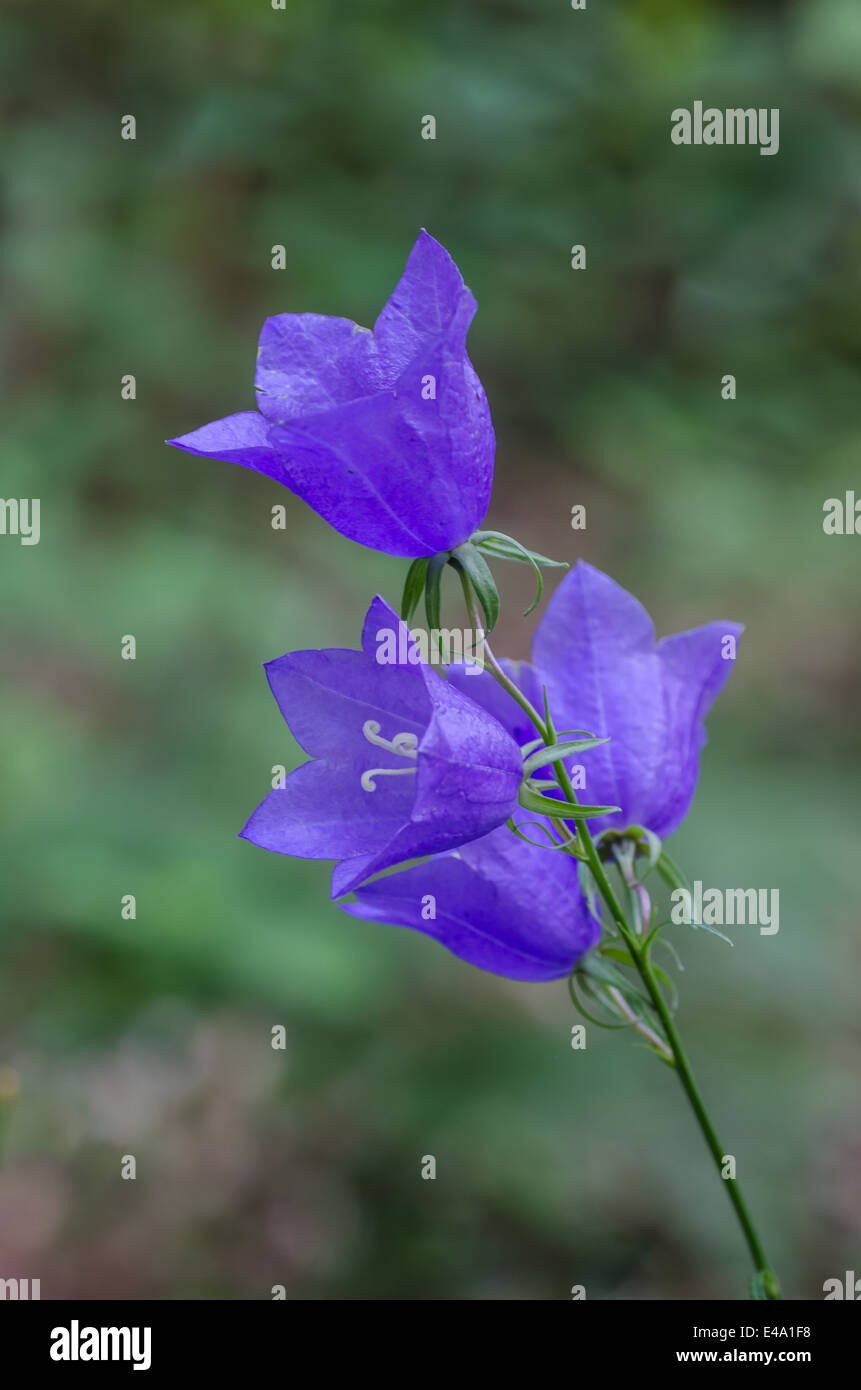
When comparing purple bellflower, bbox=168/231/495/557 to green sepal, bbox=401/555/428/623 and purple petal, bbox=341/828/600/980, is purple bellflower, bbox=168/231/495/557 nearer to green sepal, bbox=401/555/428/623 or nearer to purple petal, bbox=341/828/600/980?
green sepal, bbox=401/555/428/623

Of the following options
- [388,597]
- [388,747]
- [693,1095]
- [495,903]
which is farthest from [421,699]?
[388,597]

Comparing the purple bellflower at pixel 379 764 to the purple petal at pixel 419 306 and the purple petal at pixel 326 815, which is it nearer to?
the purple petal at pixel 326 815

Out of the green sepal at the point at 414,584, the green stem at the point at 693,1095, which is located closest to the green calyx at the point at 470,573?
the green sepal at the point at 414,584

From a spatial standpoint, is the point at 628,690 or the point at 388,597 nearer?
the point at 628,690

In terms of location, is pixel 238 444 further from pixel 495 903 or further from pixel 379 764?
pixel 495 903

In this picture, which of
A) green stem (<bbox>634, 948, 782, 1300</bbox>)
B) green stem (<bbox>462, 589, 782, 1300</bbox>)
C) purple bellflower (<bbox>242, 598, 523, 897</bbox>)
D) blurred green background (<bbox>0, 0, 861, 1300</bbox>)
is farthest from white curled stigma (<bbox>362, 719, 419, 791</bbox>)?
blurred green background (<bbox>0, 0, 861, 1300</bbox>)
